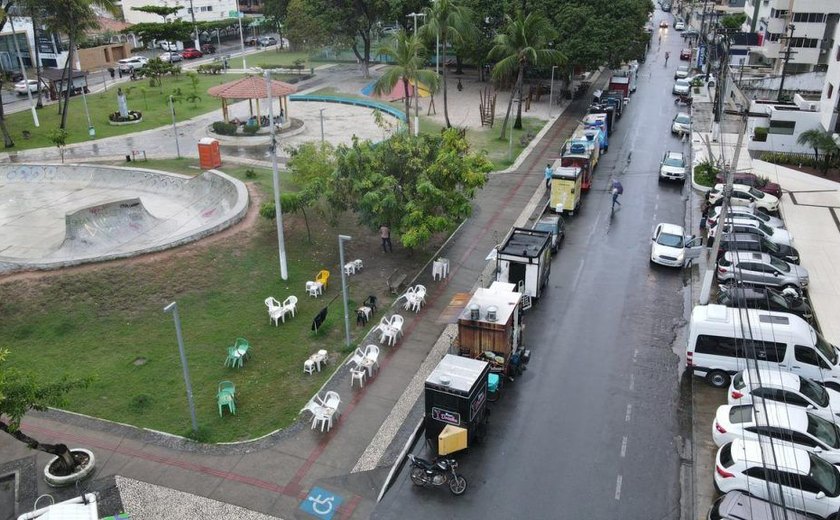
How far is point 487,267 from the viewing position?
28266 millimetres

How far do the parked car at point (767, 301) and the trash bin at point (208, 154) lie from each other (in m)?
29.4

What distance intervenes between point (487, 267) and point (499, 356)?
28.6 feet

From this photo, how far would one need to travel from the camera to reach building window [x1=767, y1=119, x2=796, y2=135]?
45.8 meters

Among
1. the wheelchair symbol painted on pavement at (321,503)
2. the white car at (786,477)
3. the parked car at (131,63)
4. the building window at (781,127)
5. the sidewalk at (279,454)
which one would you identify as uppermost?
the parked car at (131,63)

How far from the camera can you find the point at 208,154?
130 feet

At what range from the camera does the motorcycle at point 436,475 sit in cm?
1608

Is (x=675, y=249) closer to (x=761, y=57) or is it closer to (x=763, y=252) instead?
(x=763, y=252)

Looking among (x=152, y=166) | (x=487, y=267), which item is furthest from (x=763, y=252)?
(x=152, y=166)

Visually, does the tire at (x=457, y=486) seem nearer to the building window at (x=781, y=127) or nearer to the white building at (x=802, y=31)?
the building window at (x=781, y=127)

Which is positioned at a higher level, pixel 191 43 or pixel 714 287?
pixel 191 43

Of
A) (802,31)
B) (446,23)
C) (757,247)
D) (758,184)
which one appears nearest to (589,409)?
(757,247)

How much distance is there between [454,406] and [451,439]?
2.81 feet

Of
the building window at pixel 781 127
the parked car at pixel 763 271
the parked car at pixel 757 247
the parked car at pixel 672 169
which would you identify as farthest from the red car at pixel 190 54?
the parked car at pixel 763 271

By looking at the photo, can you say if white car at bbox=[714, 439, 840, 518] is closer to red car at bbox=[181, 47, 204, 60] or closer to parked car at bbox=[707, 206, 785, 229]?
parked car at bbox=[707, 206, 785, 229]
